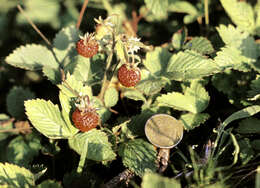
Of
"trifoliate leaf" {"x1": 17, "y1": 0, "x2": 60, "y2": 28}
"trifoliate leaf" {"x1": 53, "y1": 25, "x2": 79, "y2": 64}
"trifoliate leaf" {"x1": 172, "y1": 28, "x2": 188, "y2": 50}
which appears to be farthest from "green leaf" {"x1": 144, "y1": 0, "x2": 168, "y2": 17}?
"trifoliate leaf" {"x1": 17, "y1": 0, "x2": 60, "y2": 28}

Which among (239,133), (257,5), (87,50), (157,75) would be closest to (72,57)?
(87,50)

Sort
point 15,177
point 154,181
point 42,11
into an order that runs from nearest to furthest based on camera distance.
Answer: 1. point 154,181
2. point 15,177
3. point 42,11

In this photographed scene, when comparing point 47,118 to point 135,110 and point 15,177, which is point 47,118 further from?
point 135,110

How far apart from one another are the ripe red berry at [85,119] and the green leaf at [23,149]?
1.56ft

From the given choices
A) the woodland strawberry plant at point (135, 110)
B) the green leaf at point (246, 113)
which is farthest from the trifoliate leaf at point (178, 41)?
the green leaf at point (246, 113)

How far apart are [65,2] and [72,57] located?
125 centimetres

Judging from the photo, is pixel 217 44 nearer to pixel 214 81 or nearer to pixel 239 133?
pixel 214 81

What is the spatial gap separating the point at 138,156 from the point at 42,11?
6.64 feet

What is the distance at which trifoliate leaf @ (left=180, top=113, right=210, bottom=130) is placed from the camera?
1.59 metres

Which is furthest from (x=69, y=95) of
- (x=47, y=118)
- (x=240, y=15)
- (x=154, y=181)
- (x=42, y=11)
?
(x=42, y=11)

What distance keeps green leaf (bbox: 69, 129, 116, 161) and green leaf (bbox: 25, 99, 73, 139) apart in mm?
57

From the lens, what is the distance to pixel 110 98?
1.68 meters

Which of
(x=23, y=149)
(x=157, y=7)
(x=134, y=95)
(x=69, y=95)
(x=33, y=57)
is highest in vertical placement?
(x=157, y=7)

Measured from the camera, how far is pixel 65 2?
2943mm
